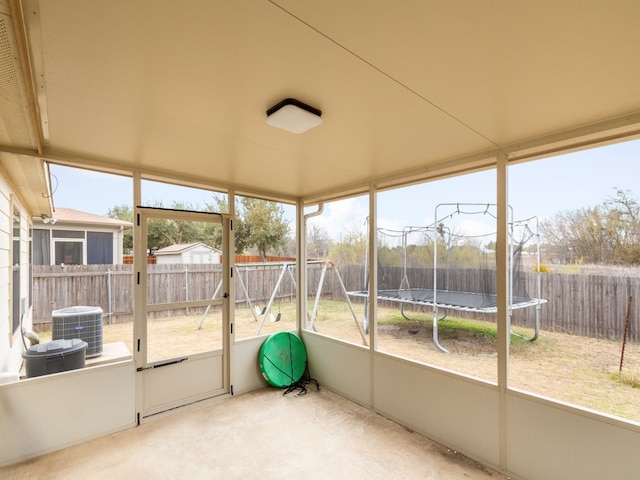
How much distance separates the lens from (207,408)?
308cm

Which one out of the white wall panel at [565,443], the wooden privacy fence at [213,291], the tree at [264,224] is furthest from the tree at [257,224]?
the white wall panel at [565,443]

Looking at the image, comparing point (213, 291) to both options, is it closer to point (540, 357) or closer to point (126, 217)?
point (126, 217)

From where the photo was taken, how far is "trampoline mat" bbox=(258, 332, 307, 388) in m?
3.56

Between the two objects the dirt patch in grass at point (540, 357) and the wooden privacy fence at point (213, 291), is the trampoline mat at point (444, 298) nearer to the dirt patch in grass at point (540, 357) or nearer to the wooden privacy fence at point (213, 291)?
the dirt patch in grass at point (540, 357)

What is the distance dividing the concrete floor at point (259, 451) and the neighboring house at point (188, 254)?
148 centimetres

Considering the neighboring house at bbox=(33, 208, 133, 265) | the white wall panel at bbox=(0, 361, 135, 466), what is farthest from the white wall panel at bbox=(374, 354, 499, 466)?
the neighboring house at bbox=(33, 208, 133, 265)

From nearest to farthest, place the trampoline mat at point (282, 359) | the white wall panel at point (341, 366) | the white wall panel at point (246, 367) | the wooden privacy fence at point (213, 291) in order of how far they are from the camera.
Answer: the wooden privacy fence at point (213, 291) → the white wall panel at point (341, 366) → the white wall panel at point (246, 367) → the trampoline mat at point (282, 359)

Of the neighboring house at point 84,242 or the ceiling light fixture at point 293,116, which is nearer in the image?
the ceiling light fixture at point 293,116

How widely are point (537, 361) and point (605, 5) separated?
151 inches

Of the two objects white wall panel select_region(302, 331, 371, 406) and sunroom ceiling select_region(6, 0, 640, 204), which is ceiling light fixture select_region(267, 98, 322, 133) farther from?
white wall panel select_region(302, 331, 371, 406)

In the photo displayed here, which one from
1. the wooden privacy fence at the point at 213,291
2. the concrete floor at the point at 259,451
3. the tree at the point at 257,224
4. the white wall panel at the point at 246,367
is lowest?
the concrete floor at the point at 259,451

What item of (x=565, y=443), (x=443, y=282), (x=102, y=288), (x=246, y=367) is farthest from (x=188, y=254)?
(x=443, y=282)

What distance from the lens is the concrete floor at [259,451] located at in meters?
2.13

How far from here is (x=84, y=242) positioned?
Answer: 9.40ft
